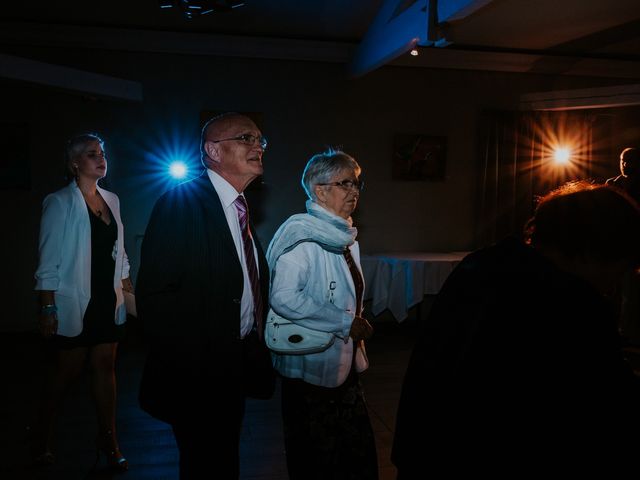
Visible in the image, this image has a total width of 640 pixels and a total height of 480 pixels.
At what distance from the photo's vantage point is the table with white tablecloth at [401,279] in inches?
227

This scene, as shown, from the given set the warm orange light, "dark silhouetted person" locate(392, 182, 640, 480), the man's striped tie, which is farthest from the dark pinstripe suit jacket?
the warm orange light

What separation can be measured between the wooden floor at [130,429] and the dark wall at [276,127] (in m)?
1.96

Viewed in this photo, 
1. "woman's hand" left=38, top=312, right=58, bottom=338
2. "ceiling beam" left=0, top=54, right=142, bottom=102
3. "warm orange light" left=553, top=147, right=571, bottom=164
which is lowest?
"woman's hand" left=38, top=312, right=58, bottom=338

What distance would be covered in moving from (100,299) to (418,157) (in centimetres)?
489

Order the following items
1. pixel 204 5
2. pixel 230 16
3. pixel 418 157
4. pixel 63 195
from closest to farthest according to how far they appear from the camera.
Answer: pixel 63 195 < pixel 204 5 < pixel 230 16 < pixel 418 157

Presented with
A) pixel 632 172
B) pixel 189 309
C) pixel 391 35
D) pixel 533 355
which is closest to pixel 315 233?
pixel 189 309

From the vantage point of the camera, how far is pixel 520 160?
275 inches

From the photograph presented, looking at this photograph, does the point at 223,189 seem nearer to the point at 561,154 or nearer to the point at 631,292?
the point at 631,292

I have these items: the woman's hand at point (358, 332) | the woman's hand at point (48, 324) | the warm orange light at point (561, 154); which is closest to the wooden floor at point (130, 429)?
the woman's hand at point (358, 332)

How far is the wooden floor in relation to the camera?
9.36 feet

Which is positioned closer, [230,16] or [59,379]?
[59,379]

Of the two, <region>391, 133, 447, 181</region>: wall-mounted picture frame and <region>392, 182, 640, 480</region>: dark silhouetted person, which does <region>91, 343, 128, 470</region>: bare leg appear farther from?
<region>391, 133, 447, 181</region>: wall-mounted picture frame

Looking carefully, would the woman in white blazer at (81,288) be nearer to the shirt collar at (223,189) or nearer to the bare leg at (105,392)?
the bare leg at (105,392)

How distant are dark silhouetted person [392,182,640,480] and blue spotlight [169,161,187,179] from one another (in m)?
5.61
